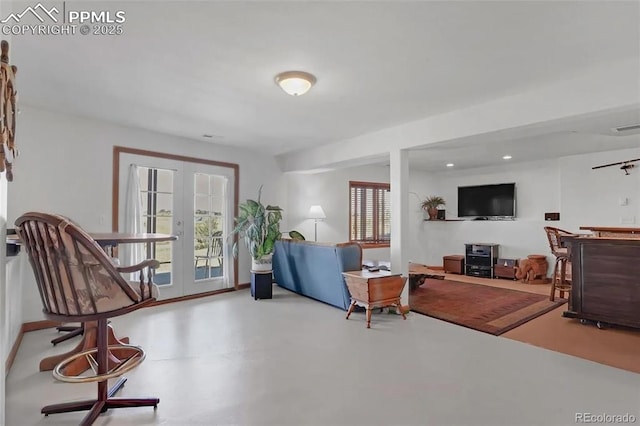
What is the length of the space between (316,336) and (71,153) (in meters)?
3.51

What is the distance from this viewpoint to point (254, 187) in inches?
231

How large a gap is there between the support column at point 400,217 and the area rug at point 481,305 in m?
0.58

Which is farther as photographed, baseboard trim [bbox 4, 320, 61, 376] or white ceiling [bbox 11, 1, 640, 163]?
baseboard trim [bbox 4, 320, 61, 376]

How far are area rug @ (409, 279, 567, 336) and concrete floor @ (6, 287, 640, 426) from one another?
0.48 metres

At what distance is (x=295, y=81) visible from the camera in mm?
2730

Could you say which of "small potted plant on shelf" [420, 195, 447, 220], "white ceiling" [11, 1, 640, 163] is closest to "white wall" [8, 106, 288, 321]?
"white ceiling" [11, 1, 640, 163]

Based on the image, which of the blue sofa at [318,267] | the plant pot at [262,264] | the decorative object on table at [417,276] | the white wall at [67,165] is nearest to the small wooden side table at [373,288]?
the blue sofa at [318,267]

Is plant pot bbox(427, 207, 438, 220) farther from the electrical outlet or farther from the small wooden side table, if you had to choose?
the small wooden side table

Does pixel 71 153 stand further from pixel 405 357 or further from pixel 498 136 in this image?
pixel 498 136

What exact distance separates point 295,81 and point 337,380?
2.28m

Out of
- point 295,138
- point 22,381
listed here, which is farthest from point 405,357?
point 295,138

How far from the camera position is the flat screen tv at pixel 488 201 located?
6957 millimetres

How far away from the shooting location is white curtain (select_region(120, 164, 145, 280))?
14.3ft

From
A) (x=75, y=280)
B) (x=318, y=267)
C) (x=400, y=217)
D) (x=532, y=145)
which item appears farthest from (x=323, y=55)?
(x=532, y=145)
